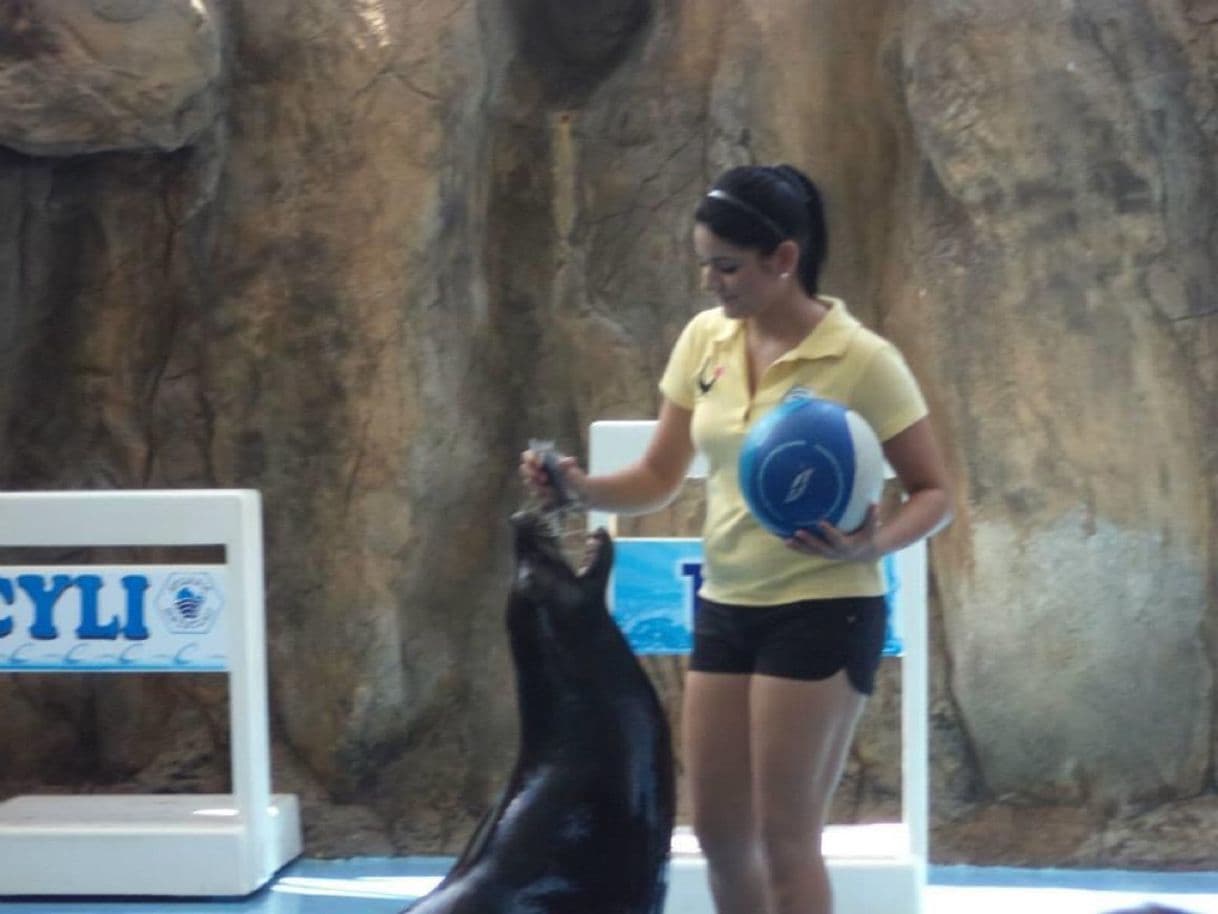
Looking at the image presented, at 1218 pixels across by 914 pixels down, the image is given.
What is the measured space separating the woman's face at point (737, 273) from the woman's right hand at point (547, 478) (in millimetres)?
390

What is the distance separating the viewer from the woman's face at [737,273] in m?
2.55

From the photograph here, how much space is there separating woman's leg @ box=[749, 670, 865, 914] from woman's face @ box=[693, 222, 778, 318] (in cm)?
57

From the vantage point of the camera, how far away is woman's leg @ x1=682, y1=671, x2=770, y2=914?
2559mm

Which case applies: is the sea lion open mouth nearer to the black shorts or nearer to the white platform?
the black shorts

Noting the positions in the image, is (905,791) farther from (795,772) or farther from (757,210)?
(757,210)

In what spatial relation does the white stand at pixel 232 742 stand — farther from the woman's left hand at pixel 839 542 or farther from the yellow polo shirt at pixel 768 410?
the woman's left hand at pixel 839 542

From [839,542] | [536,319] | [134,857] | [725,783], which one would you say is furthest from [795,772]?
[536,319]

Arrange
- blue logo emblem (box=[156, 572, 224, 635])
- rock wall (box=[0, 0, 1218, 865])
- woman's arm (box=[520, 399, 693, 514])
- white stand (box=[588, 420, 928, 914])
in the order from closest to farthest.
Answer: woman's arm (box=[520, 399, 693, 514])
white stand (box=[588, 420, 928, 914])
blue logo emblem (box=[156, 572, 224, 635])
rock wall (box=[0, 0, 1218, 865])

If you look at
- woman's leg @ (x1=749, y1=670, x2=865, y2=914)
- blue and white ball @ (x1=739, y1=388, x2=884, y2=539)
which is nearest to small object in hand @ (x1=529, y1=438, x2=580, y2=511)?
blue and white ball @ (x1=739, y1=388, x2=884, y2=539)

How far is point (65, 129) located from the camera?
17.3 feet

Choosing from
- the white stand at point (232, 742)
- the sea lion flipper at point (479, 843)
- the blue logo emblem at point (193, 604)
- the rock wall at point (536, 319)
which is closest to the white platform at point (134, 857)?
the white stand at point (232, 742)

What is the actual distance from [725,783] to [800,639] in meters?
0.27

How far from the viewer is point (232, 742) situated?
473cm

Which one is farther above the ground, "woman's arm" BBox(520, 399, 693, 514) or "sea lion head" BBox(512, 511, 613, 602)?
"woman's arm" BBox(520, 399, 693, 514)
